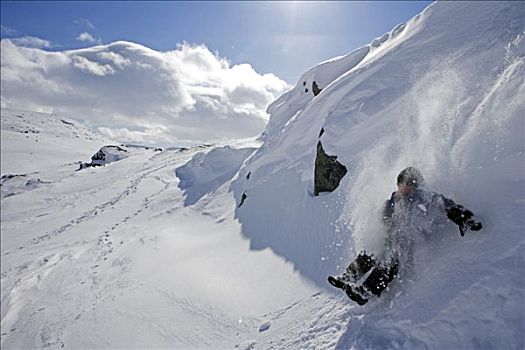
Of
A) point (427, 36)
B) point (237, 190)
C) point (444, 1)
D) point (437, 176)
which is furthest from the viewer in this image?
point (237, 190)

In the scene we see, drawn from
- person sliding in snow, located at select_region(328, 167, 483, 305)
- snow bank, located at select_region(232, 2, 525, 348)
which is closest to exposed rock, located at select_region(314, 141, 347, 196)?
snow bank, located at select_region(232, 2, 525, 348)

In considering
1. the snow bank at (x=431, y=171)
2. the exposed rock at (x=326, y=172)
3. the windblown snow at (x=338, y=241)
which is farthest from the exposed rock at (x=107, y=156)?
the exposed rock at (x=326, y=172)

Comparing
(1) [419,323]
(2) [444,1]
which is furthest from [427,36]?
(1) [419,323]

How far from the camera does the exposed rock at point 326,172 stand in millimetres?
12209

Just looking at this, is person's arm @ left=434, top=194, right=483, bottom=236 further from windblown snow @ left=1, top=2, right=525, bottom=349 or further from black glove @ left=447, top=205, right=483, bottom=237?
windblown snow @ left=1, top=2, right=525, bottom=349

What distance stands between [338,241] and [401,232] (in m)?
3.44

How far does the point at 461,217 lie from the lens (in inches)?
236

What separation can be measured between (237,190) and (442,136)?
1509cm

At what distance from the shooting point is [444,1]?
1798 cm

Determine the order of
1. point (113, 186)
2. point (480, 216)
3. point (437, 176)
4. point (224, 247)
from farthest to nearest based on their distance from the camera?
point (113, 186), point (224, 247), point (437, 176), point (480, 216)

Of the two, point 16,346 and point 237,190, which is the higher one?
point 237,190

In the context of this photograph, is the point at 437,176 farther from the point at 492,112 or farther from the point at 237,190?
the point at 237,190

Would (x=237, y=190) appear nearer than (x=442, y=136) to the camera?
No

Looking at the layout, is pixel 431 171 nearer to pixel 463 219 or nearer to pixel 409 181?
pixel 409 181
